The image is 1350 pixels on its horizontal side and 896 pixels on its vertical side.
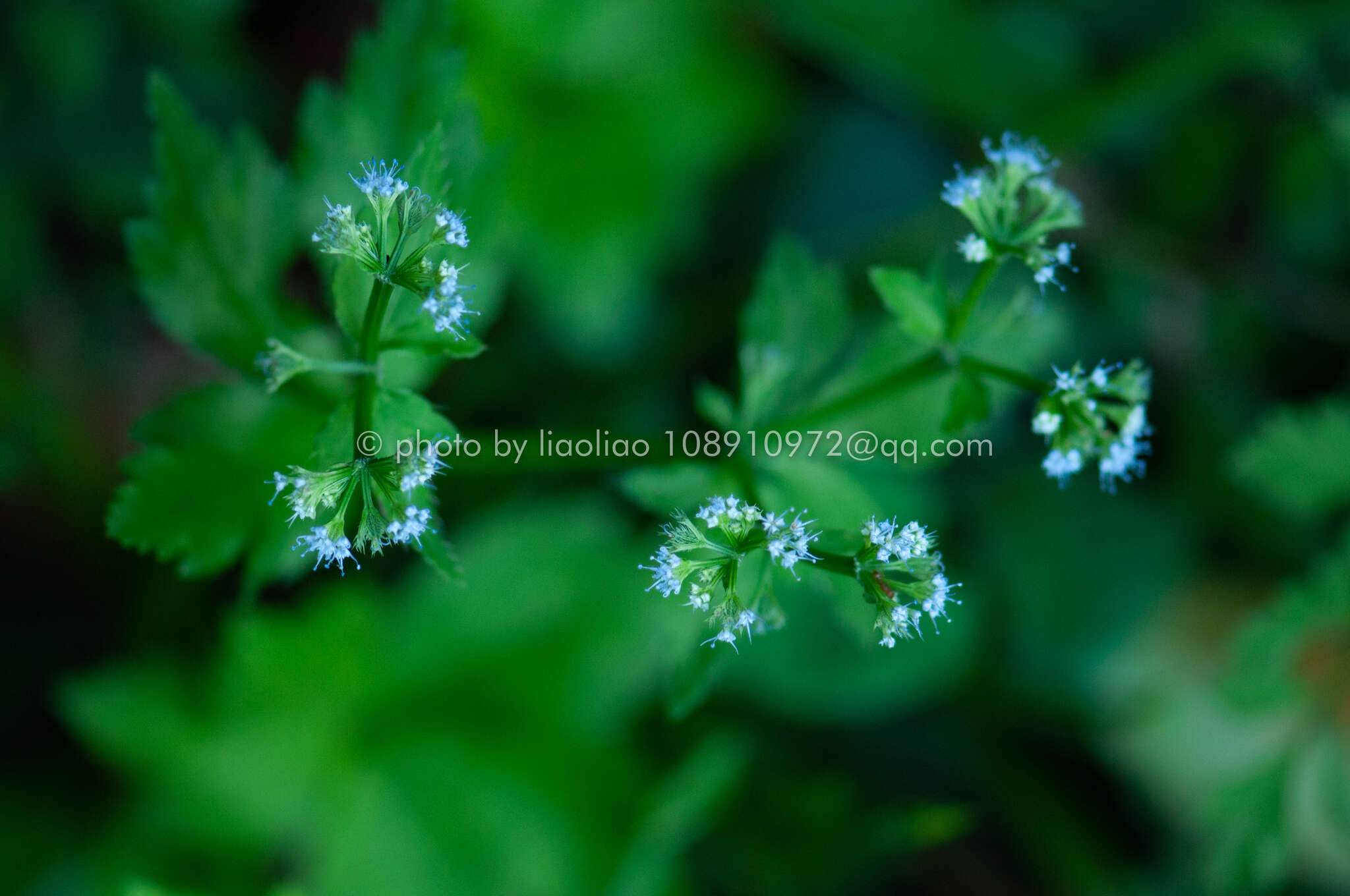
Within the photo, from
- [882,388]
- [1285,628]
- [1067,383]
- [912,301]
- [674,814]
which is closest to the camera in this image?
[1067,383]

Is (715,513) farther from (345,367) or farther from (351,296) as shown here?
(351,296)

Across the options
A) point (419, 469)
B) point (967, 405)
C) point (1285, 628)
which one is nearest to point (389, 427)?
point (419, 469)

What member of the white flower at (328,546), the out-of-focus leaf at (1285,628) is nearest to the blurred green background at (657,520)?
the out-of-focus leaf at (1285,628)

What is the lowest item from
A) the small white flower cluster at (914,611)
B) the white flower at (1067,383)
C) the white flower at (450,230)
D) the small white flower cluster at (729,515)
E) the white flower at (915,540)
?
the small white flower cluster at (914,611)

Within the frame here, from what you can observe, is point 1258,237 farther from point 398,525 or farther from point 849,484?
point 398,525

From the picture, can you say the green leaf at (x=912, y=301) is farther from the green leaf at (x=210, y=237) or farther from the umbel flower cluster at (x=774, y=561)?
the green leaf at (x=210, y=237)

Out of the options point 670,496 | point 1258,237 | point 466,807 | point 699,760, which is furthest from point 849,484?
point 1258,237
